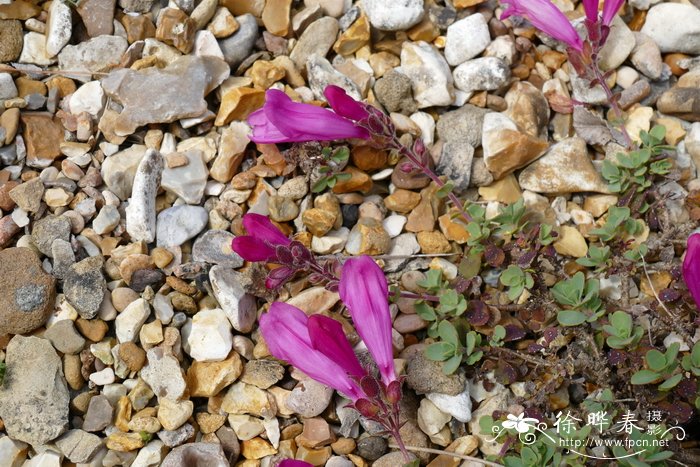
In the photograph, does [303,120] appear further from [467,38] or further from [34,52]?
[34,52]

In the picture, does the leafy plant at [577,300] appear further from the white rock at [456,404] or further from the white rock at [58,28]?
the white rock at [58,28]

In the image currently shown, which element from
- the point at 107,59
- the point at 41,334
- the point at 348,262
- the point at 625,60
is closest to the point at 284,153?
the point at 348,262

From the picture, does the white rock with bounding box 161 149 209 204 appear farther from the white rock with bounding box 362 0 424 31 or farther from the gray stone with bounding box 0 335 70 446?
the white rock with bounding box 362 0 424 31

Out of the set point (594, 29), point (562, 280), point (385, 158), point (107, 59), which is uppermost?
point (594, 29)

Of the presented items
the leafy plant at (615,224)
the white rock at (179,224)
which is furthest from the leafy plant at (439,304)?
the white rock at (179,224)

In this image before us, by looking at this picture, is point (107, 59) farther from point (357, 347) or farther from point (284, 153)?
point (357, 347)

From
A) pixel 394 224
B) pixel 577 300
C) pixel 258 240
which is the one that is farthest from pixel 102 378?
pixel 577 300
